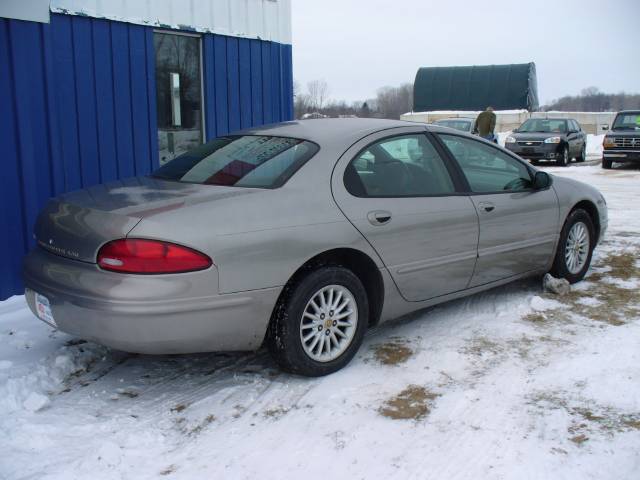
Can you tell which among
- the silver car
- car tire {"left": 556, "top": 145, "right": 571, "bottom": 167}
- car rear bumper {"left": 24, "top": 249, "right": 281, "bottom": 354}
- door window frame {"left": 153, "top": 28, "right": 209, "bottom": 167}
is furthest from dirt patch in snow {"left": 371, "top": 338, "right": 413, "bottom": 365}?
car tire {"left": 556, "top": 145, "right": 571, "bottom": 167}

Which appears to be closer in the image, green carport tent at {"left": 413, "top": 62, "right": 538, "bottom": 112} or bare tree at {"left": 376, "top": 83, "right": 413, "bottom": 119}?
green carport tent at {"left": 413, "top": 62, "right": 538, "bottom": 112}

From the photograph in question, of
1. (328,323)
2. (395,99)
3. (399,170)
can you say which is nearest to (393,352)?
(328,323)

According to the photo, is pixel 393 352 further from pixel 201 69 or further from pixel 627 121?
pixel 627 121

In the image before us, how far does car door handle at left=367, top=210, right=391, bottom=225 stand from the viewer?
399cm

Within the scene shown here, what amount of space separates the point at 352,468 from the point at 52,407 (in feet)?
5.58

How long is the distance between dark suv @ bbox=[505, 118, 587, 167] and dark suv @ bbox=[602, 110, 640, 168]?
4.00 ft

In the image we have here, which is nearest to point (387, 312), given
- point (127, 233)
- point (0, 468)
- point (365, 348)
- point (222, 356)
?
point (365, 348)

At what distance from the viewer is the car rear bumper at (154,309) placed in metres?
3.21

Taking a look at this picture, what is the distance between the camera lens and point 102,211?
3.48m

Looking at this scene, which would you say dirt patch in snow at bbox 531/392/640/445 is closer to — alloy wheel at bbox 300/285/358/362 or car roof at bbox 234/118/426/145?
alloy wheel at bbox 300/285/358/362

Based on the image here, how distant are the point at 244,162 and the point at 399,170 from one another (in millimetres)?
1039

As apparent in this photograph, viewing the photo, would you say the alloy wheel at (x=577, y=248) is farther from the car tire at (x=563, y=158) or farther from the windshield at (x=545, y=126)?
the windshield at (x=545, y=126)

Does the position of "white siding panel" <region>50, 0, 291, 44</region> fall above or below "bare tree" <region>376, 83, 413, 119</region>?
below

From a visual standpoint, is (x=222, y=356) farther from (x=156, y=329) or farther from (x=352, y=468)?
(x=352, y=468)
